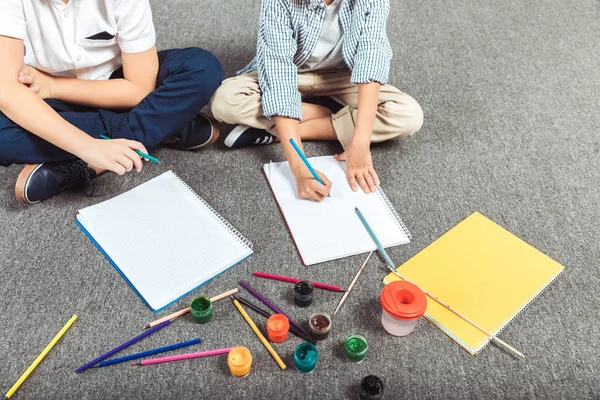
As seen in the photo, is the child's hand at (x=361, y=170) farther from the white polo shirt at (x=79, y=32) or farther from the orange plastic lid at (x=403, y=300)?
the white polo shirt at (x=79, y=32)

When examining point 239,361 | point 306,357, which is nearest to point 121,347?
point 239,361

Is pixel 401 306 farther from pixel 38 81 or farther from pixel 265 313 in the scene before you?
pixel 38 81

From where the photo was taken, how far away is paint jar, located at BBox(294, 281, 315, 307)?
91 cm

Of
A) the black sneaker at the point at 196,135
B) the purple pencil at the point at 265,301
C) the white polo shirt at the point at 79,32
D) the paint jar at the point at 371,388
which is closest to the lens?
the paint jar at the point at 371,388

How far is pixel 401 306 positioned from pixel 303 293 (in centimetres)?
17

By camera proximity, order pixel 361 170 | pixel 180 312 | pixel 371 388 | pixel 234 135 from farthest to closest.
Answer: pixel 234 135
pixel 361 170
pixel 180 312
pixel 371 388

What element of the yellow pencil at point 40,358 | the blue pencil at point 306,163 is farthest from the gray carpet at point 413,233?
the blue pencil at point 306,163

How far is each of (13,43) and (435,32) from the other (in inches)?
48.4

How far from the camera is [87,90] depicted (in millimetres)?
1104

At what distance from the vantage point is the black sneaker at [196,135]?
1.21m

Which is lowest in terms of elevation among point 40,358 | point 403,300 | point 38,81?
point 40,358

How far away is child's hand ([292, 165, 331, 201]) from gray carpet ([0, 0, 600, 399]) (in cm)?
9

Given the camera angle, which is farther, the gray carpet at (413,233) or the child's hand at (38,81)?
the child's hand at (38,81)

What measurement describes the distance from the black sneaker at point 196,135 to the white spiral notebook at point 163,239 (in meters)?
0.13
